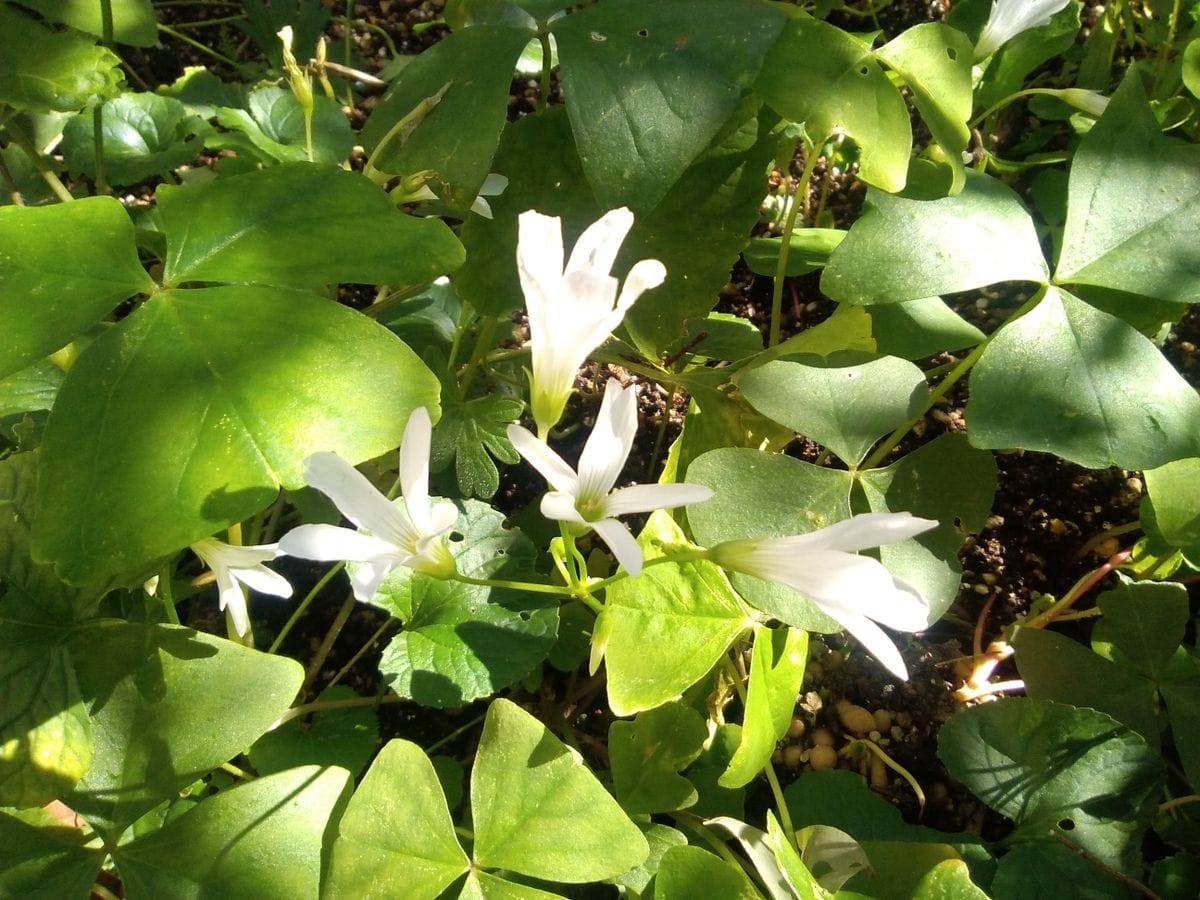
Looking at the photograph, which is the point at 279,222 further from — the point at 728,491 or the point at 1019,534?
the point at 1019,534

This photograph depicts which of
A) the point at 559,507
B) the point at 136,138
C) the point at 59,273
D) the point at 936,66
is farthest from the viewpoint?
the point at 136,138

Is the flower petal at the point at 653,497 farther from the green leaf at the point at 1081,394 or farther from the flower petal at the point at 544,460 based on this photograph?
the green leaf at the point at 1081,394

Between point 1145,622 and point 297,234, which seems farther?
point 1145,622

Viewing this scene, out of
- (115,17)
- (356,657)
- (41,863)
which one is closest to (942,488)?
(356,657)

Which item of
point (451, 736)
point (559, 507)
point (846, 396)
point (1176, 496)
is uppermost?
point (559, 507)

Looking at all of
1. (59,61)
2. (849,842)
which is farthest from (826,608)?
(59,61)

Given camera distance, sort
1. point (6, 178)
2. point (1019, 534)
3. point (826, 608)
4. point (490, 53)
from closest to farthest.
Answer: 1. point (826, 608)
2. point (490, 53)
3. point (6, 178)
4. point (1019, 534)

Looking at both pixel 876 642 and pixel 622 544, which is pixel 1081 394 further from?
pixel 622 544
